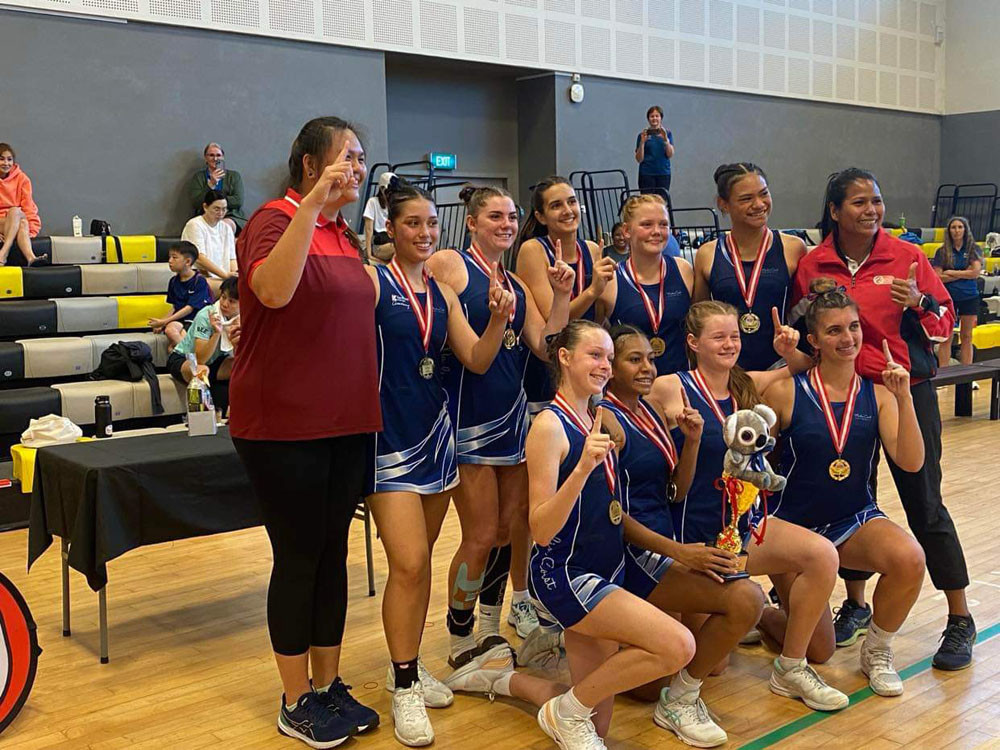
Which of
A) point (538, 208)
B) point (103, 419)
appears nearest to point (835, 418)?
point (538, 208)

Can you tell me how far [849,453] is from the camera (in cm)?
312

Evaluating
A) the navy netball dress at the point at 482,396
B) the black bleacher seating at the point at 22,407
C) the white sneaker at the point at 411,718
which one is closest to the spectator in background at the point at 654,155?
A: the black bleacher seating at the point at 22,407

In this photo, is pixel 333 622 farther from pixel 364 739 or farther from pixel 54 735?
pixel 54 735

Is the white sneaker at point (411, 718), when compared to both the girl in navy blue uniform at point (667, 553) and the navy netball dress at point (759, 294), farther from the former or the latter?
the navy netball dress at point (759, 294)

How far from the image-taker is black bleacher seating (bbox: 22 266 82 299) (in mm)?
7484

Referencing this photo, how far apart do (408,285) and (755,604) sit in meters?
1.28

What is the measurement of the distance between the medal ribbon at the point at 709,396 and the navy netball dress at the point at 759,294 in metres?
0.38

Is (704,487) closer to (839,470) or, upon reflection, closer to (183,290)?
(839,470)

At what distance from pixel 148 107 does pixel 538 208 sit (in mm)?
6746

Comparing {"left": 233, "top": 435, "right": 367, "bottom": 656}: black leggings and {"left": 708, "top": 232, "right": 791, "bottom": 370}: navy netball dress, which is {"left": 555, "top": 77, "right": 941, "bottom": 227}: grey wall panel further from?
{"left": 233, "top": 435, "right": 367, "bottom": 656}: black leggings

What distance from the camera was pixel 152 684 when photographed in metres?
3.36

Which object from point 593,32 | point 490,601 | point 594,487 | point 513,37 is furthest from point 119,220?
point 594,487

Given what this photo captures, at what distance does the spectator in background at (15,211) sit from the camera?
303 inches

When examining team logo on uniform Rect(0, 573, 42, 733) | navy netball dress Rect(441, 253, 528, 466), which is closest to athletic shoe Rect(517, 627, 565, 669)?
navy netball dress Rect(441, 253, 528, 466)
